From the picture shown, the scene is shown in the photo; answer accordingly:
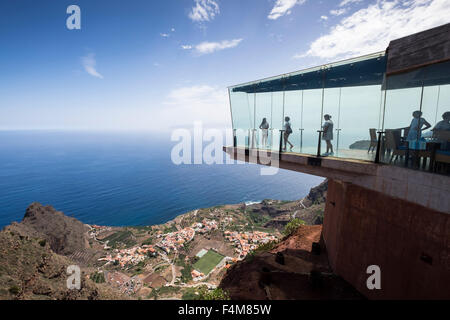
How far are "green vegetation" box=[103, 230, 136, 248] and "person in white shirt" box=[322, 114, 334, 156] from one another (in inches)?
2005

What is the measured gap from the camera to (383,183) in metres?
6.92

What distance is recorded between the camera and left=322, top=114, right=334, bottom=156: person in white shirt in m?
9.12

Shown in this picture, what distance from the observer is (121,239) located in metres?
49.6

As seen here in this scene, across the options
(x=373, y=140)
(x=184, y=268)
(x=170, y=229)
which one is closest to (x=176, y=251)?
(x=184, y=268)

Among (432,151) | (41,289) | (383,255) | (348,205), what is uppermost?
(432,151)

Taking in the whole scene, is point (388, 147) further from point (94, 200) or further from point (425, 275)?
point (94, 200)

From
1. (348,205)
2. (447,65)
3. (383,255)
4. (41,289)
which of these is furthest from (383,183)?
(41,289)

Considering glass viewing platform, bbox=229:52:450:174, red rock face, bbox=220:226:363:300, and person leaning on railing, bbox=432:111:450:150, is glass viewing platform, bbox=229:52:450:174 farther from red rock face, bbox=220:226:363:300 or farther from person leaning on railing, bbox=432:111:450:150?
red rock face, bbox=220:226:363:300

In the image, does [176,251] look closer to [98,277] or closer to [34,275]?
[98,277]

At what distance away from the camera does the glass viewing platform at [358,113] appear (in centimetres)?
616

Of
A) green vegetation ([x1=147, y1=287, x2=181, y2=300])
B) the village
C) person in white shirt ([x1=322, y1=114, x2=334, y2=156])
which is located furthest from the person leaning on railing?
green vegetation ([x1=147, y1=287, x2=181, y2=300])

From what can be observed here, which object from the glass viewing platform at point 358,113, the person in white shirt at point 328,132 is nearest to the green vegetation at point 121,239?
the glass viewing platform at point 358,113

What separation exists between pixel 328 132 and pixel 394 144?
2624 millimetres
